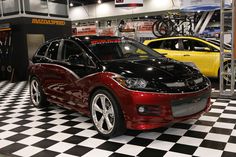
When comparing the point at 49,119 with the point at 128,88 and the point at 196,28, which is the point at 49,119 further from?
the point at 196,28

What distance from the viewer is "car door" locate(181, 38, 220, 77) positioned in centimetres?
715

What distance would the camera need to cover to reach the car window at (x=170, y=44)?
7.82 metres

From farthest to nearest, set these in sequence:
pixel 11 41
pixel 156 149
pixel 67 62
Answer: pixel 11 41, pixel 67 62, pixel 156 149

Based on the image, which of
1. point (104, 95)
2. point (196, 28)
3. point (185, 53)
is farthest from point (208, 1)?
point (104, 95)

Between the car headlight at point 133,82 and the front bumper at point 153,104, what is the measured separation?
0.07 m

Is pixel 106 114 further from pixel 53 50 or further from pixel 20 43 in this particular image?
pixel 20 43

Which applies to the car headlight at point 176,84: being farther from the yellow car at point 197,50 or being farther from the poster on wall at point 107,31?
the poster on wall at point 107,31

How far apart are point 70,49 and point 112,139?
5.36 ft

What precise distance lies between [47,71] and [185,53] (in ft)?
13.9

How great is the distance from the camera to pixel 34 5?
1038 cm

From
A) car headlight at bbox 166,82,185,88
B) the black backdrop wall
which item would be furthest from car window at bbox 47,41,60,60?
the black backdrop wall

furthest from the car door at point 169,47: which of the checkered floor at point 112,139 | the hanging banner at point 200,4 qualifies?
the checkered floor at point 112,139

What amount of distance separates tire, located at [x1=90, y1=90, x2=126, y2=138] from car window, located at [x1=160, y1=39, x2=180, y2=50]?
476cm

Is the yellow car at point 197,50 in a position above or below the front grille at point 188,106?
above
